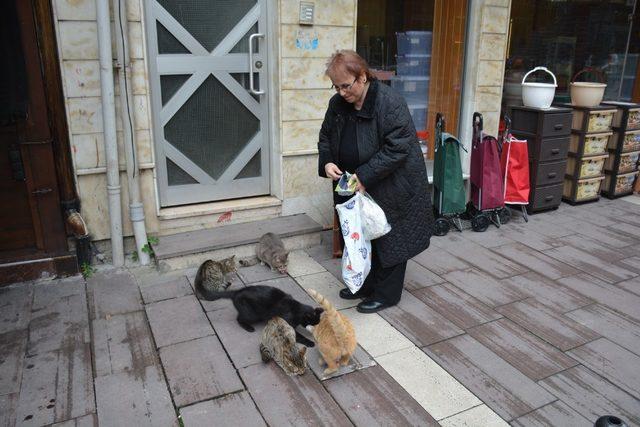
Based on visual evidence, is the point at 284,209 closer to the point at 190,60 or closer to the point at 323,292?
the point at 323,292

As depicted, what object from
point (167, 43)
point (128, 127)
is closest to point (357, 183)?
point (128, 127)

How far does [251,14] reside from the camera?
475 centimetres

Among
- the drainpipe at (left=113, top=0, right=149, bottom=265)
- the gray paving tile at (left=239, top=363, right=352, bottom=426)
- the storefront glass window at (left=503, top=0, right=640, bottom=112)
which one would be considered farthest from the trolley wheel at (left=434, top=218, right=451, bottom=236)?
the drainpipe at (left=113, top=0, right=149, bottom=265)

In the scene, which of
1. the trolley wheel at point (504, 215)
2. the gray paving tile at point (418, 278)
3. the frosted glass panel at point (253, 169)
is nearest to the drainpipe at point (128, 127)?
the frosted glass panel at point (253, 169)

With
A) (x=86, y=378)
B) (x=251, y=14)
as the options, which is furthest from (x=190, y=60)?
(x=86, y=378)

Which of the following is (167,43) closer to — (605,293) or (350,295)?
(350,295)

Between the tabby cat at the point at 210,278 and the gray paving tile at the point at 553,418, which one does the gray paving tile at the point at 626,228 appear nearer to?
the gray paving tile at the point at 553,418

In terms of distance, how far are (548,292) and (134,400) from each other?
127 inches

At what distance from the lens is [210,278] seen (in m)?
4.02

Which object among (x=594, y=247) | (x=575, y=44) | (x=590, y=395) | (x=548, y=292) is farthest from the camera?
(x=575, y=44)

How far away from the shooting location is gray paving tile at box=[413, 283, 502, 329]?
150 inches

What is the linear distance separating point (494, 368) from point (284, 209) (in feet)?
8.65

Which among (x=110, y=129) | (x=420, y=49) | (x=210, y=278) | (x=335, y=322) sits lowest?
(x=210, y=278)

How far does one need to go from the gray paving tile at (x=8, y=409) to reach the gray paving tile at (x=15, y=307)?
79cm
